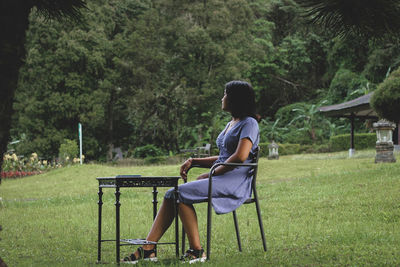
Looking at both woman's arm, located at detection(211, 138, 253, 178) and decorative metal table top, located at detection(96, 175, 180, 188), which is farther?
woman's arm, located at detection(211, 138, 253, 178)

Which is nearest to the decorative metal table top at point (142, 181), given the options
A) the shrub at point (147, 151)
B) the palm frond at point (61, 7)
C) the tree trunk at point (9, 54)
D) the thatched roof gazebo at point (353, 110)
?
the tree trunk at point (9, 54)

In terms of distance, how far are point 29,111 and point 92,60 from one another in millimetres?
3749

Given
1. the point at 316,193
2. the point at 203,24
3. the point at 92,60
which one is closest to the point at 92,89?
the point at 92,60

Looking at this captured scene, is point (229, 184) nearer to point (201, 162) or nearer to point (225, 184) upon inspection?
point (225, 184)

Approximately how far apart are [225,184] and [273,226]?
2.52m

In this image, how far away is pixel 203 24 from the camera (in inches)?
950

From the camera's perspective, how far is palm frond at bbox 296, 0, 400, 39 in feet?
12.3

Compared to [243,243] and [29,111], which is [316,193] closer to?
[243,243]

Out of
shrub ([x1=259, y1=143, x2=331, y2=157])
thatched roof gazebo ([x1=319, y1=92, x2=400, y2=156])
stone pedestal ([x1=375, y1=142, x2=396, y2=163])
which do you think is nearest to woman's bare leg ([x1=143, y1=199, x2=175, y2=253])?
stone pedestal ([x1=375, y1=142, x2=396, y2=163])

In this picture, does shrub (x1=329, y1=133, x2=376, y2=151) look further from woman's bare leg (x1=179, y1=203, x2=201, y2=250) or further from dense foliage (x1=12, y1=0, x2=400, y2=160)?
woman's bare leg (x1=179, y1=203, x2=201, y2=250)

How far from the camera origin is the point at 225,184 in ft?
12.8

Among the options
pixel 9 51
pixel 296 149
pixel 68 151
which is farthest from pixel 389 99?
pixel 68 151

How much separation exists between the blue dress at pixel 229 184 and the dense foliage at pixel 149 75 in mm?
18793

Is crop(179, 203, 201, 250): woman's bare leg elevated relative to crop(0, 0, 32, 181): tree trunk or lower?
lower
